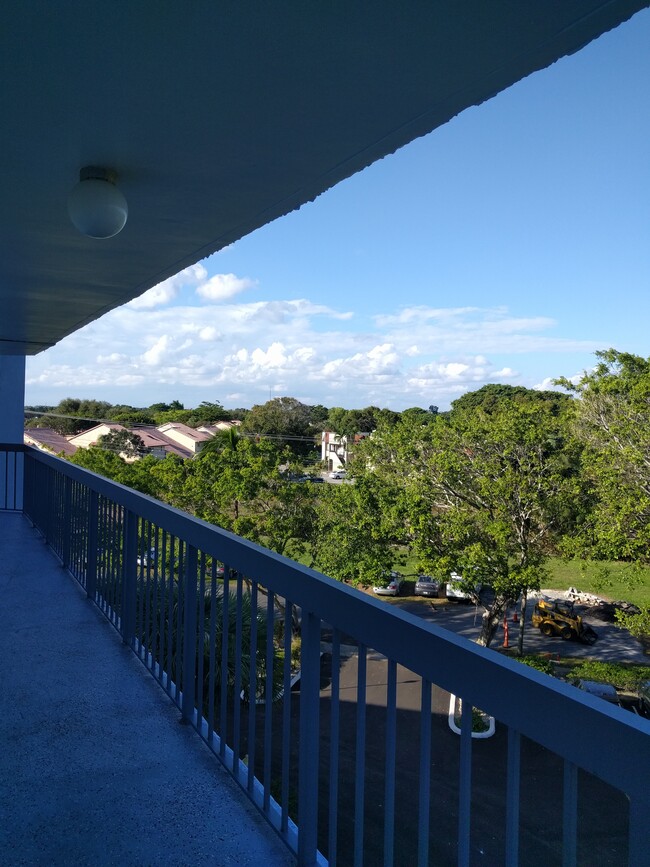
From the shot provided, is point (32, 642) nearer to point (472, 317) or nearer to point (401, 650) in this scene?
point (401, 650)

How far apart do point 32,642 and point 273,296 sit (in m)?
103

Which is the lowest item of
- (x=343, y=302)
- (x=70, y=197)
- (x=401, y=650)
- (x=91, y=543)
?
(x=91, y=543)

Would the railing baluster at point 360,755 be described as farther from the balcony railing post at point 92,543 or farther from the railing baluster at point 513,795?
the balcony railing post at point 92,543

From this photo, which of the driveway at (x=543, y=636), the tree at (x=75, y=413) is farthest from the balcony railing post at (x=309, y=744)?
the tree at (x=75, y=413)

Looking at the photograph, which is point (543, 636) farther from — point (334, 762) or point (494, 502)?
point (334, 762)

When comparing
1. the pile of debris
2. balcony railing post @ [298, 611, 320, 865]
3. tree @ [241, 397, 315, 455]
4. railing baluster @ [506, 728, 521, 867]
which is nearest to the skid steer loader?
the pile of debris

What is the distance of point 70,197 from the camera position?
235cm

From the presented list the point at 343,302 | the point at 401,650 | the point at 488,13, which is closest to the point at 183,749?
the point at 401,650

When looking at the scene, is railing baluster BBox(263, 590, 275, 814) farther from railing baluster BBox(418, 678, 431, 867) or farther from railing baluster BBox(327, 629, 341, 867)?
railing baluster BBox(418, 678, 431, 867)

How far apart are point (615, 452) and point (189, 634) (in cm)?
1593

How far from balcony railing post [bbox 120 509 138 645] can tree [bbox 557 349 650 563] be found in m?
14.3

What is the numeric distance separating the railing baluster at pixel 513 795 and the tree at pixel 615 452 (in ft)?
51.2

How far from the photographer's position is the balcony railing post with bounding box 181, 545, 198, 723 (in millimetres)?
2418

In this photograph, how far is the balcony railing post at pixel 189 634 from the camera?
7.93 feet
